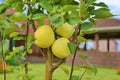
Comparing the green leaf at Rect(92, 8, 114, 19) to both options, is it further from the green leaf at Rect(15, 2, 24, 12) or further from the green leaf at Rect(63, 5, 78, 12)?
the green leaf at Rect(15, 2, 24, 12)

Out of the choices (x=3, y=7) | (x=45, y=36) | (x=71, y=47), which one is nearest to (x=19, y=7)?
(x=3, y=7)

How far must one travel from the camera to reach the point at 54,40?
57.5 inches

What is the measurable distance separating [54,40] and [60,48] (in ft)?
0.21

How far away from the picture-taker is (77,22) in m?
1.33

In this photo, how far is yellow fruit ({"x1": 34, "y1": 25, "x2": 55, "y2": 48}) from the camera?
1.41 meters

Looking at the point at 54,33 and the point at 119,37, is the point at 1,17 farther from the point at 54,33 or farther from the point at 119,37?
the point at 119,37

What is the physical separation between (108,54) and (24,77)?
21.8 meters

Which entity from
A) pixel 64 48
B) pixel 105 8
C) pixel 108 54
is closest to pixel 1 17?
pixel 64 48

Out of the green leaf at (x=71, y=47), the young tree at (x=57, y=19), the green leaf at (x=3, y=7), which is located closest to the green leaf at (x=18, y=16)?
the young tree at (x=57, y=19)

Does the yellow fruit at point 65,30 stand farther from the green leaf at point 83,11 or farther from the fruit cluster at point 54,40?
the green leaf at point 83,11

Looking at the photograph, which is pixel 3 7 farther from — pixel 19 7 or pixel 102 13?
pixel 102 13

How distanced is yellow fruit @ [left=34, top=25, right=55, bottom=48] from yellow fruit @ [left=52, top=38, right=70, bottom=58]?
1.0 inches

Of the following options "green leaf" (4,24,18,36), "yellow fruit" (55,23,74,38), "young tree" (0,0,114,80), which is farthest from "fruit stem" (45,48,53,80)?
"green leaf" (4,24,18,36)

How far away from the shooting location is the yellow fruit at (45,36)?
1411 mm
